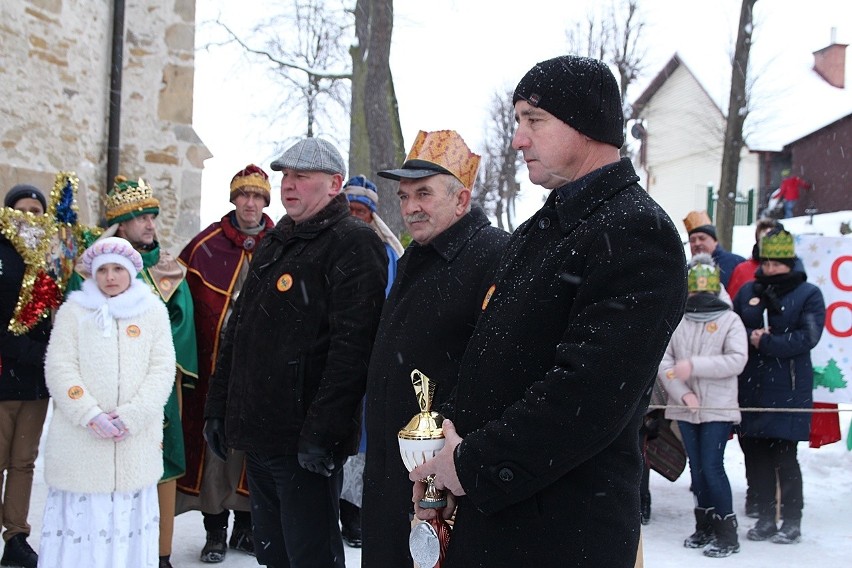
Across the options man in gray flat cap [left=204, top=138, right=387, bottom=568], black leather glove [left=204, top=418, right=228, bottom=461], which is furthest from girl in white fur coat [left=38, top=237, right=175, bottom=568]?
man in gray flat cap [left=204, top=138, right=387, bottom=568]

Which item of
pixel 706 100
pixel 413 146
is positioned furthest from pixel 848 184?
pixel 413 146

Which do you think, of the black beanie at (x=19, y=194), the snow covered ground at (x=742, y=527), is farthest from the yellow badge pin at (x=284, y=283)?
the black beanie at (x=19, y=194)

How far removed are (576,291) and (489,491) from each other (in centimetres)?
46

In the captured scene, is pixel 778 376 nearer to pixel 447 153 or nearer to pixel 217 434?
pixel 447 153

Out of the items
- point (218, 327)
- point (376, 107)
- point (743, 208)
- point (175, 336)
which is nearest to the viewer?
point (175, 336)

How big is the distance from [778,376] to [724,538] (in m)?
1.17

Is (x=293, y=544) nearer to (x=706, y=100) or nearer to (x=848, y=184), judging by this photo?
(x=848, y=184)

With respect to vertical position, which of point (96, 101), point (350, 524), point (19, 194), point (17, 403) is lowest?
point (350, 524)

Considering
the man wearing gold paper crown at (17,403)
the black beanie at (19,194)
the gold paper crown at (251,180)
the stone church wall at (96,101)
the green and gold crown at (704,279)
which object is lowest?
the man wearing gold paper crown at (17,403)

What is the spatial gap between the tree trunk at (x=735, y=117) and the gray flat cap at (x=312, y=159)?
11.6 meters

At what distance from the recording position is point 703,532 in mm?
5293

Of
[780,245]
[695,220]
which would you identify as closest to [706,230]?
[695,220]

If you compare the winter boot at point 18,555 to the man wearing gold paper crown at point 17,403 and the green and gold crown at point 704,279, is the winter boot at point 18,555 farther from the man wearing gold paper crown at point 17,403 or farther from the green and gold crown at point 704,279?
the green and gold crown at point 704,279

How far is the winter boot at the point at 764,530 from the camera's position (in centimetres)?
550
